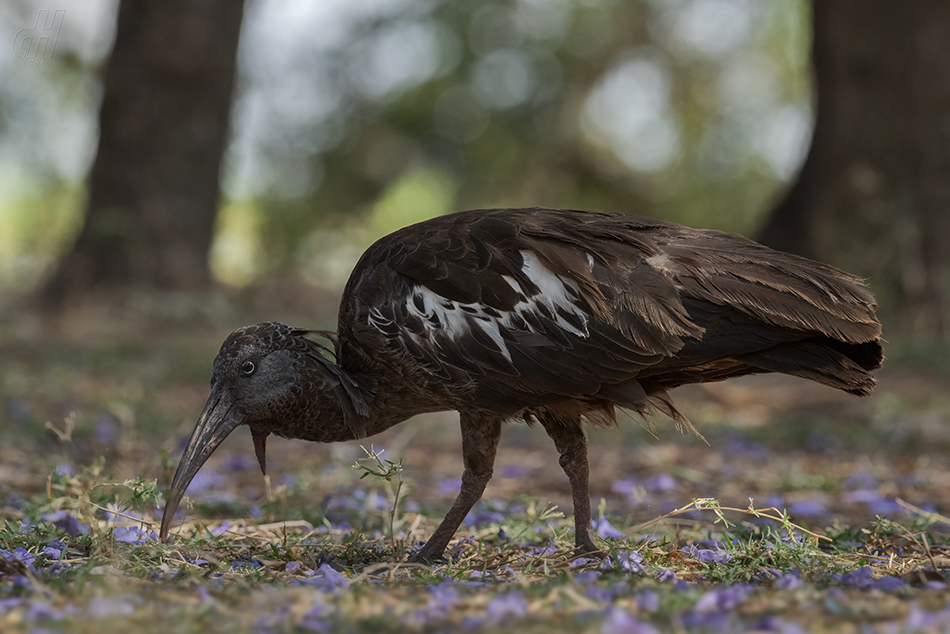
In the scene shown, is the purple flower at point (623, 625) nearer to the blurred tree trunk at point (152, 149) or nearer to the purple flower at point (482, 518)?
the purple flower at point (482, 518)

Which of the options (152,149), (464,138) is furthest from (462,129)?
(152,149)

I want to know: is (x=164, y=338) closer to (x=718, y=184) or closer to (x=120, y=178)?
(x=120, y=178)

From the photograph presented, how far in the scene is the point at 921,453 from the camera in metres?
5.99

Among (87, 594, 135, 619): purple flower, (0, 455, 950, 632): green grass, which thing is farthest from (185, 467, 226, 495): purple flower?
(87, 594, 135, 619): purple flower

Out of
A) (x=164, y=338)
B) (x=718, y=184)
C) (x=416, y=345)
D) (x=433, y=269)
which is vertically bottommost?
(x=164, y=338)

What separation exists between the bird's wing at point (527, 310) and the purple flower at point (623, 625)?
1.48m

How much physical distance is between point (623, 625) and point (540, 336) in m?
1.69

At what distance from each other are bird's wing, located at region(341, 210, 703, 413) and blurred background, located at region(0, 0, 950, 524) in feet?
5.33

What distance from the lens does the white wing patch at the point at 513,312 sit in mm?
3477

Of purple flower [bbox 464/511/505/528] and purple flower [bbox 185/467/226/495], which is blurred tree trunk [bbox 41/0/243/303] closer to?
purple flower [bbox 185/467/226/495]

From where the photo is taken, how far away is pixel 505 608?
206cm

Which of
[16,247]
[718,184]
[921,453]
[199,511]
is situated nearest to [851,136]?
[921,453]

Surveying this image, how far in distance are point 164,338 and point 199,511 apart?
5.04m

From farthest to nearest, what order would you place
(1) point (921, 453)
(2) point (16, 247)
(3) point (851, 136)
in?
(2) point (16, 247) < (3) point (851, 136) < (1) point (921, 453)
